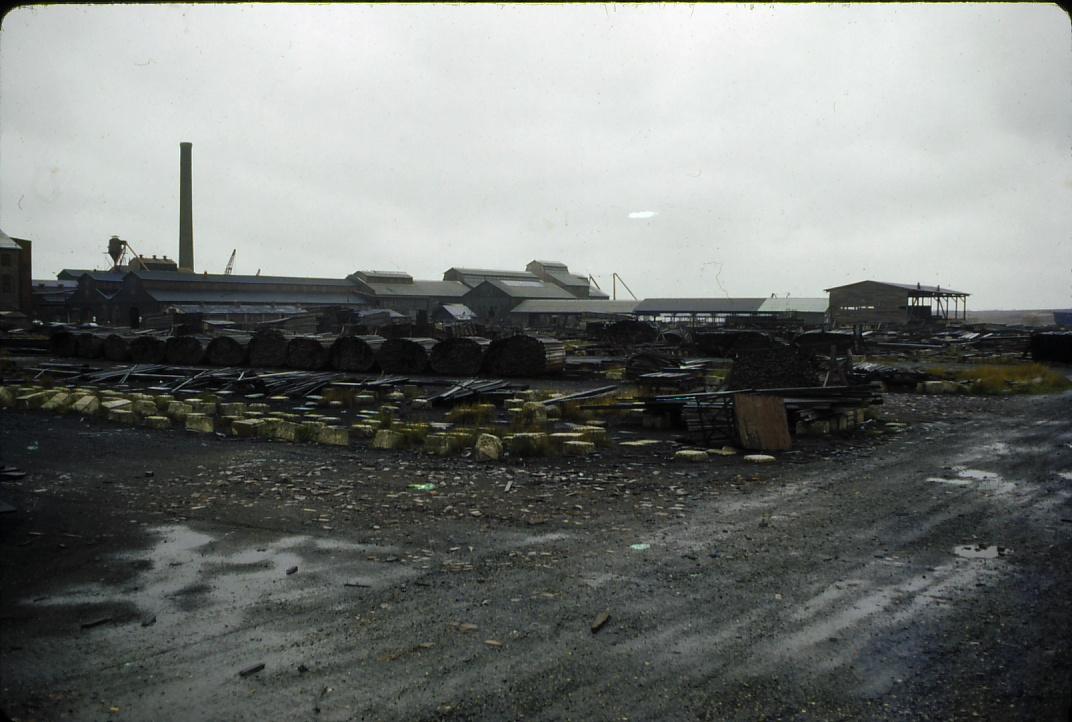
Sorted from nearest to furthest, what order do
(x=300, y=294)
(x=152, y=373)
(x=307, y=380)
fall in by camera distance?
(x=307, y=380) → (x=152, y=373) → (x=300, y=294)

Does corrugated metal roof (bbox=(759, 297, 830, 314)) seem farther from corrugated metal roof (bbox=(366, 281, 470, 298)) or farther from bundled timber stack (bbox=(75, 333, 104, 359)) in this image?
bundled timber stack (bbox=(75, 333, 104, 359))

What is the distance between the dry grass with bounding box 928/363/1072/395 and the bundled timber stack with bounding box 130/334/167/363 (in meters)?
29.9

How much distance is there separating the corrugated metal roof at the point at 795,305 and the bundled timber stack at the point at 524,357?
3416cm

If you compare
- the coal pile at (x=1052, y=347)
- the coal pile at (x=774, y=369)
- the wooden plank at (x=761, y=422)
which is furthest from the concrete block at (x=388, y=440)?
the coal pile at (x=1052, y=347)

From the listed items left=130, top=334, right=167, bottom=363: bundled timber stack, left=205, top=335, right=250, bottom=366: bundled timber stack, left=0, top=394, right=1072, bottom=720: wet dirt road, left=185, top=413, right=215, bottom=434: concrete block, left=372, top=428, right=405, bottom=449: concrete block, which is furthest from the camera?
left=130, top=334, right=167, bottom=363: bundled timber stack

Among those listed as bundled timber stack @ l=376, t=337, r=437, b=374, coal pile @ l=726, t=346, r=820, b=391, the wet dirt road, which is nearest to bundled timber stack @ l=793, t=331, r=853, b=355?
coal pile @ l=726, t=346, r=820, b=391

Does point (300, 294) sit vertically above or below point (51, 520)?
above

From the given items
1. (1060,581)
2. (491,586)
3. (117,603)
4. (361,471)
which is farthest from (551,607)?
(361,471)

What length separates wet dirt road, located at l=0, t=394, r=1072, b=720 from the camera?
3648mm

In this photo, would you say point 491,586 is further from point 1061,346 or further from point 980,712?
point 1061,346

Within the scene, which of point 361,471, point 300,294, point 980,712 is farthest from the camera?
point 300,294

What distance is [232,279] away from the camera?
60.0 meters

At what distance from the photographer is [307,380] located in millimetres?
19859

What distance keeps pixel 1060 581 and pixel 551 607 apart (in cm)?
395
